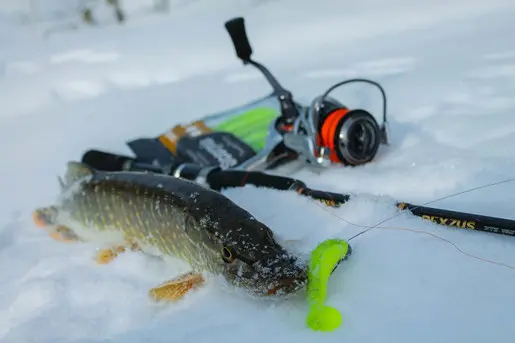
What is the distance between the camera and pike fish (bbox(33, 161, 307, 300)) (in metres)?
1.82

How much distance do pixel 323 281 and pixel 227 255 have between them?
384mm

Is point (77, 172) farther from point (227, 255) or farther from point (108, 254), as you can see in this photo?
point (227, 255)

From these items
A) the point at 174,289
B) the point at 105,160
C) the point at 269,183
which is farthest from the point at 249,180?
the point at 105,160

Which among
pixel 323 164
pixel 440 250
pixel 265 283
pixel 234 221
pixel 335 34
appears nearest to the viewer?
pixel 265 283

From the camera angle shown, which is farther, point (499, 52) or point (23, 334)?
point (499, 52)

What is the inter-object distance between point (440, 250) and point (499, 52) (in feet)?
11.1

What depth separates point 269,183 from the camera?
2.68m

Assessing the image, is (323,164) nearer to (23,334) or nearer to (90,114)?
(23,334)

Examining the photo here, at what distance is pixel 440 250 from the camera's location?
1878 millimetres

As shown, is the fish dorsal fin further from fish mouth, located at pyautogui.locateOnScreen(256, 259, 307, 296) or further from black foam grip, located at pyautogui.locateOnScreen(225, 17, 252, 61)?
fish mouth, located at pyautogui.locateOnScreen(256, 259, 307, 296)

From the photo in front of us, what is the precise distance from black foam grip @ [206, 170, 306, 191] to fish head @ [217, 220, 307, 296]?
2.19ft

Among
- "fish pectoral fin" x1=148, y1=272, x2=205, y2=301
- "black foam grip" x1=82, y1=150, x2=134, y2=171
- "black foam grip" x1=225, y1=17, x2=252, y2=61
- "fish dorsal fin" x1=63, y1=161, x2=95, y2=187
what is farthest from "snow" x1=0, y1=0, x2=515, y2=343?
"black foam grip" x1=225, y1=17, x2=252, y2=61

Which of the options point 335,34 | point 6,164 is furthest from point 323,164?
point 335,34

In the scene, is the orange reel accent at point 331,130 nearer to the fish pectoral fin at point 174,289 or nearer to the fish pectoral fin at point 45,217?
the fish pectoral fin at point 174,289
